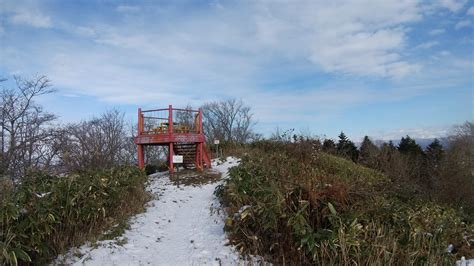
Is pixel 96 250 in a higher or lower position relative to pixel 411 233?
lower

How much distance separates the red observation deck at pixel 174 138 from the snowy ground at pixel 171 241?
3.56 m

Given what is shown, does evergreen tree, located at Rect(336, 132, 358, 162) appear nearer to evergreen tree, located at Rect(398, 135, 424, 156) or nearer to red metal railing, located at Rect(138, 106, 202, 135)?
evergreen tree, located at Rect(398, 135, 424, 156)

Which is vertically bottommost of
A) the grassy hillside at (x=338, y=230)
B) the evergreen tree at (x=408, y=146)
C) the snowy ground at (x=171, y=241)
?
the snowy ground at (x=171, y=241)

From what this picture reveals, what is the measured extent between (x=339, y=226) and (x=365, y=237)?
0.33 metres

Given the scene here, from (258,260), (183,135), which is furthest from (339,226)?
(183,135)

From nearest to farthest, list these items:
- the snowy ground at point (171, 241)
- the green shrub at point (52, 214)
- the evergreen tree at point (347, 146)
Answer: the green shrub at point (52, 214), the snowy ground at point (171, 241), the evergreen tree at point (347, 146)

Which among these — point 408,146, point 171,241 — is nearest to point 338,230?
point 171,241

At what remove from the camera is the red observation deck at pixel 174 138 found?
12578mm

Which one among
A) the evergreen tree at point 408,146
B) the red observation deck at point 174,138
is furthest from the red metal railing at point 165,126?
the evergreen tree at point 408,146

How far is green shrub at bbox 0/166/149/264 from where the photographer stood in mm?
4215

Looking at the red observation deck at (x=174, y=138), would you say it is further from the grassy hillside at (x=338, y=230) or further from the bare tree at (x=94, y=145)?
the grassy hillside at (x=338, y=230)

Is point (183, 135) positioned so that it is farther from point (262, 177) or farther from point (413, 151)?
point (413, 151)

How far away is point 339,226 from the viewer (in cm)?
410

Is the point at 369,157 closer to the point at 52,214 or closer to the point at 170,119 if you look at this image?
the point at 170,119
